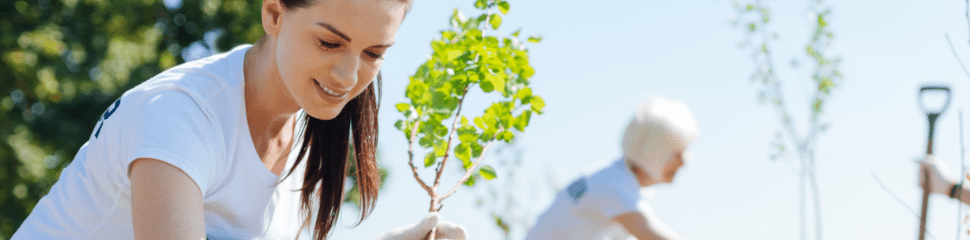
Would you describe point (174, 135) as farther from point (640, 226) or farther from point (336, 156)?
point (640, 226)

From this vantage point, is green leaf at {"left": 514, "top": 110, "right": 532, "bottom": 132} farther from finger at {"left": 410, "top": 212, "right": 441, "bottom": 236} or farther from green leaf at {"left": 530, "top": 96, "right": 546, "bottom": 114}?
finger at {"left": 410, "top": 212, "right": 441, "bottom": 236}

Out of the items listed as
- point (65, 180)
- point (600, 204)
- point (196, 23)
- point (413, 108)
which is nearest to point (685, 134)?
point (600, 204)

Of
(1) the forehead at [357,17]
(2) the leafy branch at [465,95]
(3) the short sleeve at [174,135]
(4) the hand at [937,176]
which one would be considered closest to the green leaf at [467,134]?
(2) the leafy branch at [465,95]

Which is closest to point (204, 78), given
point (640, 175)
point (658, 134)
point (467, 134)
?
point (467, 134)

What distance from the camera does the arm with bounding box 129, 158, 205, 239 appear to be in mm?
1252

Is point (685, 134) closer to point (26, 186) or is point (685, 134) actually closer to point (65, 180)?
point (65, 180)

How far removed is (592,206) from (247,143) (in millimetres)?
1804

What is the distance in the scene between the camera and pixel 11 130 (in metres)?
8.33

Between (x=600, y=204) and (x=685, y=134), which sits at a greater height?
(x=685, y=134)

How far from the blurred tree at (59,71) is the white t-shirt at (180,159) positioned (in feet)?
25.3

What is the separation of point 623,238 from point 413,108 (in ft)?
5.61

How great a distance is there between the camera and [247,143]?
161 cm

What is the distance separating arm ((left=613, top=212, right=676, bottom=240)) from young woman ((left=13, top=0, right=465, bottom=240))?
4.58 ft

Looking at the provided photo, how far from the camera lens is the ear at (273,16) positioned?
151 cm
